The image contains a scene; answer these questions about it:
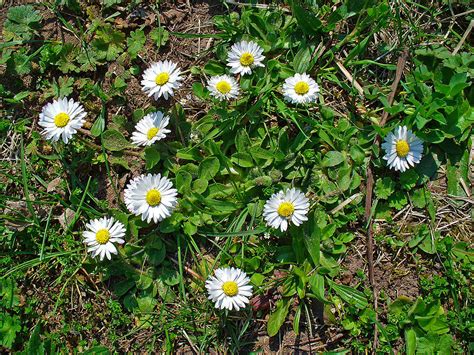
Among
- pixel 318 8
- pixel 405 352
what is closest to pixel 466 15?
pixel 318 8

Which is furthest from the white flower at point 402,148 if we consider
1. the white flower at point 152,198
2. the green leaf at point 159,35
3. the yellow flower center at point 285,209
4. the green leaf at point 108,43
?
the green leaf at point 108,43

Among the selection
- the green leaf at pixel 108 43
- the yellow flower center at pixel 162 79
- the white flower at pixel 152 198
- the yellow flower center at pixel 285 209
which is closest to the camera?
the yellow flower center at pixel 285 209

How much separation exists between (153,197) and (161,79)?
732 mm

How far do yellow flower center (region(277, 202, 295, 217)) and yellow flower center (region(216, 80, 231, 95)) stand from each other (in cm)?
77

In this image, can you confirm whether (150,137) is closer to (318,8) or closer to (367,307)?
(318,8)

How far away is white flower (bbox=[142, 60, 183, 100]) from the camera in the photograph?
3127mm

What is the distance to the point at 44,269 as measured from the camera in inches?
131

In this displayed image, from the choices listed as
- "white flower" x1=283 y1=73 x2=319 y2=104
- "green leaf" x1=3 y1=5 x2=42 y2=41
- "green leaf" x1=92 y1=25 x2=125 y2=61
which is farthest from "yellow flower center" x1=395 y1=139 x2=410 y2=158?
"green leaf" x1=3 y1=5 x2=42 y2=41

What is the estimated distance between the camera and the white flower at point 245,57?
3146 millimetres

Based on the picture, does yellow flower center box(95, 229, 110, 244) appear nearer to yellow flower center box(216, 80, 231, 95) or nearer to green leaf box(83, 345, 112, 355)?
green leaf box(83, 345, 112, 355)

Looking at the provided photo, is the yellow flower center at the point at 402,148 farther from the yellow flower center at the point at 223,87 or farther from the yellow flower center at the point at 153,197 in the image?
the yellow flower center at the point at 153,197

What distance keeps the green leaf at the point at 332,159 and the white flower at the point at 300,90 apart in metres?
0.35

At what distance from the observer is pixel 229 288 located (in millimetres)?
2951

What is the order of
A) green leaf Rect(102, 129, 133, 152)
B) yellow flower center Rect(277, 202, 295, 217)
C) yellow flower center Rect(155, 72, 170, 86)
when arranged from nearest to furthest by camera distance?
yellow flower center Rect(277, 202, 295, 217), yellow flower center Rect(155, 72, 170, 86), green leaf Rect(102, 129, 133, 152)
